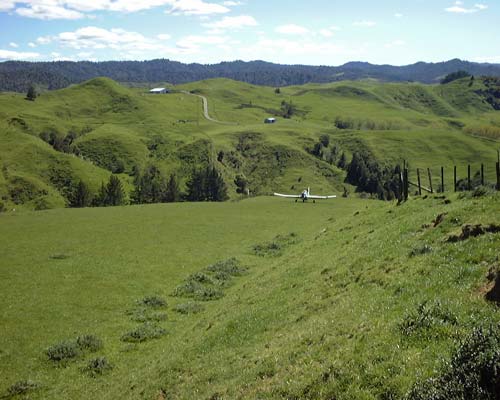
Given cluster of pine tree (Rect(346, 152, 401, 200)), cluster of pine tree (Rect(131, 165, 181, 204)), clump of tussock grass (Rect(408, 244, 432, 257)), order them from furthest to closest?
1. cluster of pine tree (Rect(346, 152, 401, 200))
2. cluster of pine tree (Rect(131, 165, 181, 204))
3. clump of tussock grass (Rect(408, 244, 432, 257))

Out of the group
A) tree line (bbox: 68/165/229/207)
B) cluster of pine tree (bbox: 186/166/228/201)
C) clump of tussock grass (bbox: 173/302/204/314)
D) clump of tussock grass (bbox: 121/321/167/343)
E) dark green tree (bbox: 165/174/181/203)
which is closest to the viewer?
clump of tussock grass (bbox: 121/321/167/343)

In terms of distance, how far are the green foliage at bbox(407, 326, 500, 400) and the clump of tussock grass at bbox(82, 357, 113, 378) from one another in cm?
1858

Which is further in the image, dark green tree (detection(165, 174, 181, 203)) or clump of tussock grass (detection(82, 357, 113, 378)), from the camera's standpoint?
dark green tree (detection(165, 174, 181, 203))

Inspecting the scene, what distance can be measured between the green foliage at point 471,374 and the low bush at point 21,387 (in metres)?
19.0

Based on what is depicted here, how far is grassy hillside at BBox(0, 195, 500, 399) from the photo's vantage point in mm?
13844

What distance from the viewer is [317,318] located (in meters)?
19.6

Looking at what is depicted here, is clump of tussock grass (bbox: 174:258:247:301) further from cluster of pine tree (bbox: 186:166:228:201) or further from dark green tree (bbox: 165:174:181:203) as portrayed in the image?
cluster of pine tree (bbox: 186:166:228:201)

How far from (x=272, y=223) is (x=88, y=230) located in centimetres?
2470

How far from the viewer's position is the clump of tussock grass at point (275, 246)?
166ft

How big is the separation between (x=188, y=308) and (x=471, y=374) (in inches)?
1037

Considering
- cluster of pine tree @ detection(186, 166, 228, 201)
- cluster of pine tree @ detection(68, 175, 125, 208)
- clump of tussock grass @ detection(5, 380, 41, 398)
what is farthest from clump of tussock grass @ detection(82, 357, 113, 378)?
cluster of pine tree @ detection(186, 166, 228, 201)

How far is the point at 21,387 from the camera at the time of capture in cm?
2258

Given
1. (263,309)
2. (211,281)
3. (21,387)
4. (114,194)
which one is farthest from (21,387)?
(114,194)

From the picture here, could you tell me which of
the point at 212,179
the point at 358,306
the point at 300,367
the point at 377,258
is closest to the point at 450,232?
the point at 377,258
